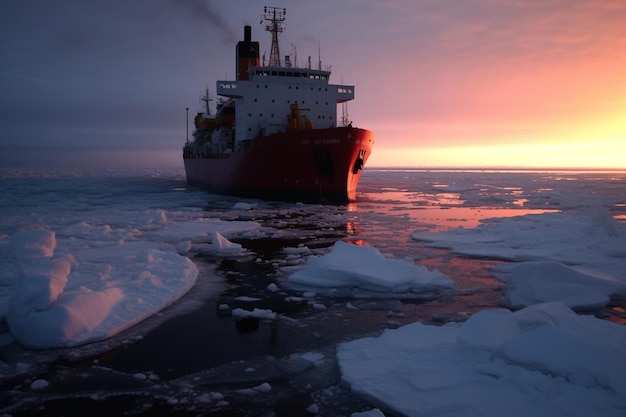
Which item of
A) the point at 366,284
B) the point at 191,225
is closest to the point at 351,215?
the point at 191,225

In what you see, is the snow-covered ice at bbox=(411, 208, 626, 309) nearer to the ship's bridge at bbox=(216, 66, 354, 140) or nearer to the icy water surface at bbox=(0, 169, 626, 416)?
the icy water surface at bbox=(0, 169, 626, 416)

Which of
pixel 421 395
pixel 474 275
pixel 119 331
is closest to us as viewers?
pixel 421 395

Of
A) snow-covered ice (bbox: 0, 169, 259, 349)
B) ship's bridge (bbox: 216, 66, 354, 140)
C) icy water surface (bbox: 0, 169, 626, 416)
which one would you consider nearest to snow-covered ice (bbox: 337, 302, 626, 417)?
icy water surface (bbox: 0, 169, 626, 416)

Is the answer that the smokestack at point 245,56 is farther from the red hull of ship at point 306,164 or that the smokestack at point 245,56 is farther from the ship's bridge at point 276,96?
the red hull of ship at point 306,164

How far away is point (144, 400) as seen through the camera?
3.63 meters

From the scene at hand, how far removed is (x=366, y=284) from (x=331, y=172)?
14360mm

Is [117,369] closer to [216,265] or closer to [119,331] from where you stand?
[119,331]

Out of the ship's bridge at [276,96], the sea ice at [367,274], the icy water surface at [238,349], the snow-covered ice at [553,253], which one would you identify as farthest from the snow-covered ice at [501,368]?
the ship's bridge at [276,96]

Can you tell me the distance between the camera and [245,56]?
3122cm

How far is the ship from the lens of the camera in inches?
802

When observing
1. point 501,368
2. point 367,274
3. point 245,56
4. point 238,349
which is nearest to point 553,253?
point 367,274

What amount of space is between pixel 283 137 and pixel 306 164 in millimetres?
1654

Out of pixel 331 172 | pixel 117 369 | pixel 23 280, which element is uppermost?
pixel 331 172

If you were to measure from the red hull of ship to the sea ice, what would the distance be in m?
→ 12.5
